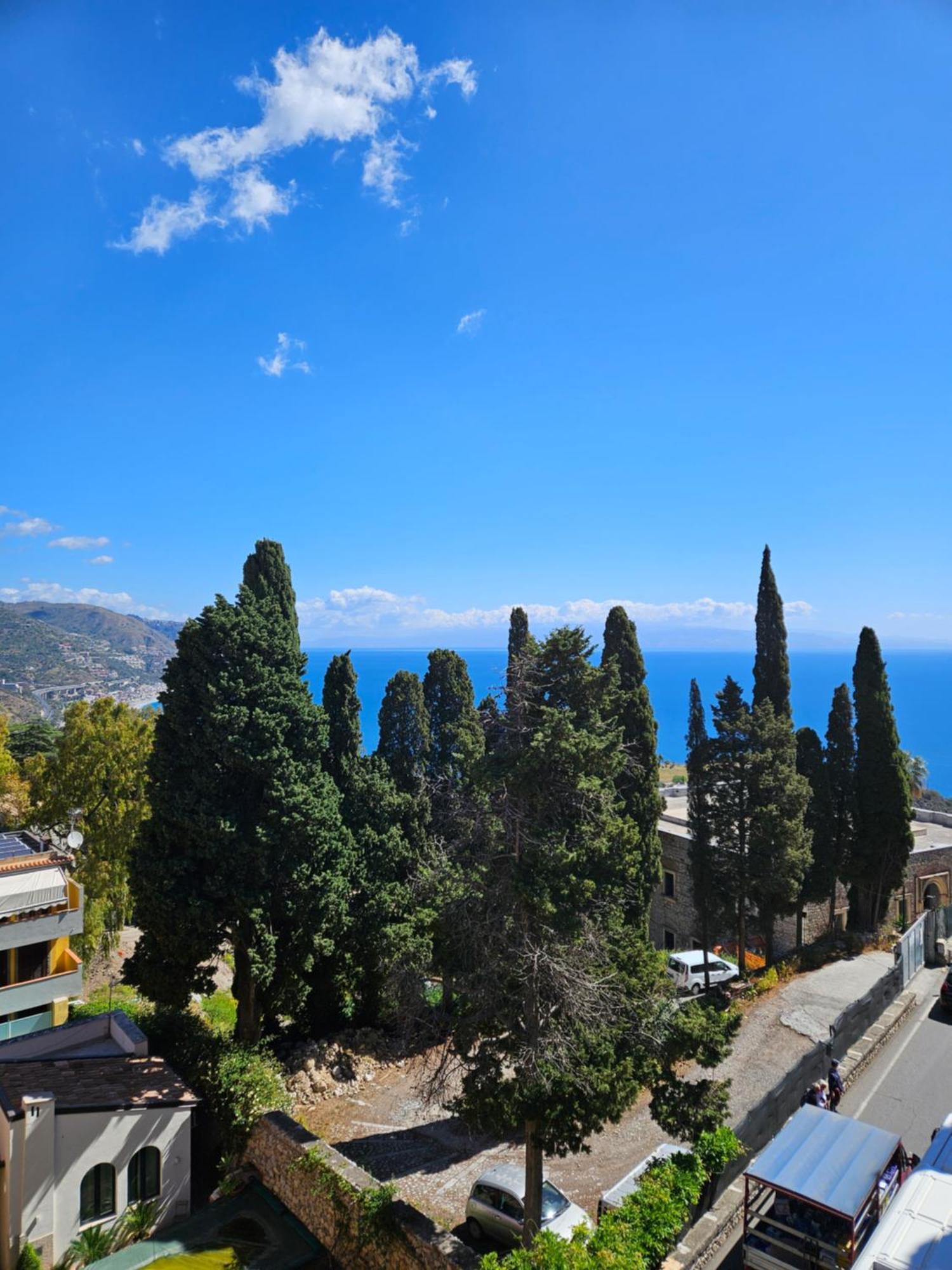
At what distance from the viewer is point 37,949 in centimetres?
1563

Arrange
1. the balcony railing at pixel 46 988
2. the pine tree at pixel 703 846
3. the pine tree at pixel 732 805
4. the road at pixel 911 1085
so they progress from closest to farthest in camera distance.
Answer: the road at pixel 911 1085, the balcony railing at pixel 46 988, the pine tree at pixel 732 805, the pine tree at pixel 703 846

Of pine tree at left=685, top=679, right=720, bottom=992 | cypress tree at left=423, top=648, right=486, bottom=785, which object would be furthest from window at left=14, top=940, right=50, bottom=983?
pine tree at left=685, top=679, right=720, bottom=992

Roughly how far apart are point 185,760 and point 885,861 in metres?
22.0

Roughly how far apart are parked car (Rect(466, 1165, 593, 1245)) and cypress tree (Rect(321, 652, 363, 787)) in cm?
975

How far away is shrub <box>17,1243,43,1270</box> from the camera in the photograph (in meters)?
9.59

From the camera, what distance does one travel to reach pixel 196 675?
1497cm

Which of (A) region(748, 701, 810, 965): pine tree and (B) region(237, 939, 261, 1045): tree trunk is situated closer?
(B) region(237, 939, 261, 1045): tree trunk

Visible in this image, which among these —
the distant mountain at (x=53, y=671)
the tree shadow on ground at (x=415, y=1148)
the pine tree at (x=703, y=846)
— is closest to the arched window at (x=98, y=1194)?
the tree shadow on ground at (x=415, y=1148)

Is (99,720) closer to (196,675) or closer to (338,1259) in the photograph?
(196,675)

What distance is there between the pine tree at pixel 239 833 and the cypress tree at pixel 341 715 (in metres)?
2.80

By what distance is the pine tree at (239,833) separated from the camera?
14102 millimetres

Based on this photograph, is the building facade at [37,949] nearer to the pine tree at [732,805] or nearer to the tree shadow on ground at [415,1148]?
the tree shadow on ground at [415,1148]

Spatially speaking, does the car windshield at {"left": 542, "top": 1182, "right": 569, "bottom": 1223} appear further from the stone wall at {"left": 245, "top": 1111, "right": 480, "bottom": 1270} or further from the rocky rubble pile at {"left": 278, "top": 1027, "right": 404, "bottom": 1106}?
the rocky rubble pile at {"left": 278, "top": 1027, "right": 404, "bottom": 1106}

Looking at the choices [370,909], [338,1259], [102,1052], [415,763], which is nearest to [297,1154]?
[338,1259]
